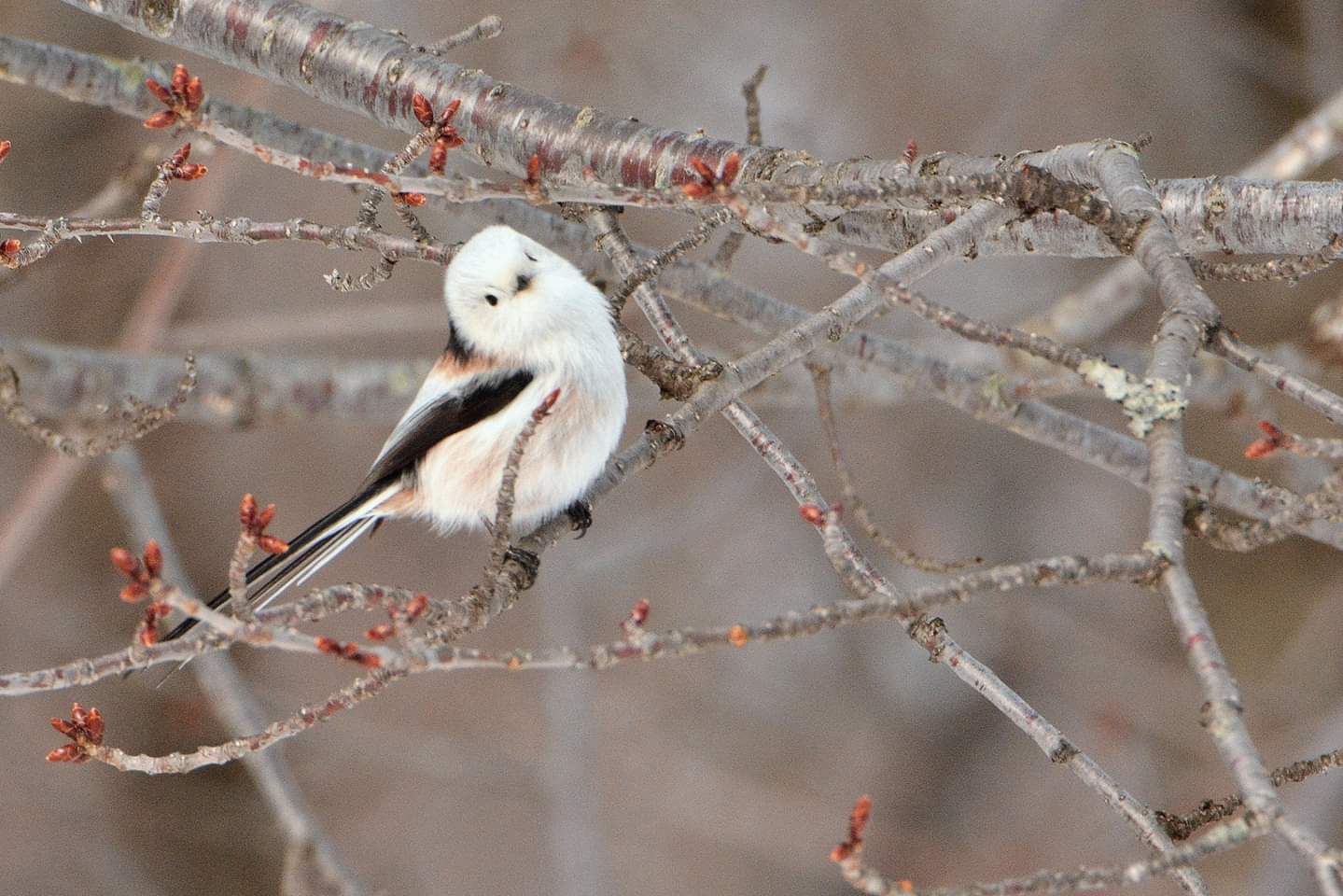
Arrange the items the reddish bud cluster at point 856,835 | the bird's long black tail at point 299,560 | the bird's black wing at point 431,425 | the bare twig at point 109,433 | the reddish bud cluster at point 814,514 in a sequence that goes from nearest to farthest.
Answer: the reddish bud cluster at point 856,835 → the reddish bud cluster at point 814,514 → the bare twig at point 109,433 → the bird's long black tail at point 299,560 → the bird's black wing at point 431,425

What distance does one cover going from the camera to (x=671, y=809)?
417 centimetres

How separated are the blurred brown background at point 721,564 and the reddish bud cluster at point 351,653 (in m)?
2.44

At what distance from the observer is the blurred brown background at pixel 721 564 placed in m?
3.88

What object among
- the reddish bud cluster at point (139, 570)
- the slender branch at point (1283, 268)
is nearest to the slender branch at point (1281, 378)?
the slender branch at point (1283, 268)

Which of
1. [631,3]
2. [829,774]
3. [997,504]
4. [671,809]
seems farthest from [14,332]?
[997,504]

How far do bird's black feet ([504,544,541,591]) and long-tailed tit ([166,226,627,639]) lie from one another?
→ 0.62ft

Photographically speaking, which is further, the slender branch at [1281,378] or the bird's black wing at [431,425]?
the bird's black wing at [431,425]

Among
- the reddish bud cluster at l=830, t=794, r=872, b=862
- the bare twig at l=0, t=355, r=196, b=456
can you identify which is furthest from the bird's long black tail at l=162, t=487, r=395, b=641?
the reddish bud cluster at l=830, t=794, r=872, b=862

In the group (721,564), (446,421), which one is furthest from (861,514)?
(721,564)

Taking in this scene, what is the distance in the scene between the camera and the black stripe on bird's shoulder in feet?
6.84

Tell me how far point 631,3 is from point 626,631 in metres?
3.76

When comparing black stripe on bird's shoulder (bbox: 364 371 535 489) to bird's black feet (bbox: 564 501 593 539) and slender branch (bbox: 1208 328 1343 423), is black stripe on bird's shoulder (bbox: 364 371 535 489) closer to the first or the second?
bird's black feet (bbox: 564 501 593 539)

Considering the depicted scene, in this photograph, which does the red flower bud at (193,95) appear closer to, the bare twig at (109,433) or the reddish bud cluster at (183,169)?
the reddish bud cluster at (183,169)

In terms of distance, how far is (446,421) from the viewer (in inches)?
83.1
